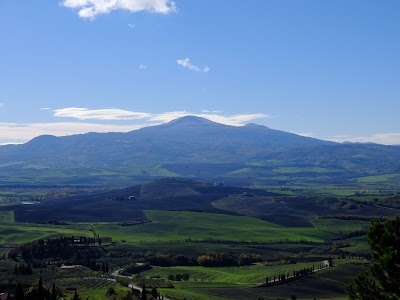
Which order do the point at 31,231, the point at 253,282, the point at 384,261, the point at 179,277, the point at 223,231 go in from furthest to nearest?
the point at 223,231, the point at 31,231, the point at 179,277, the point at 253,282, the point at 384,261

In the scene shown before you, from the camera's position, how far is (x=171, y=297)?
88688 mm

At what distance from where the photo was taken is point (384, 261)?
109 feet

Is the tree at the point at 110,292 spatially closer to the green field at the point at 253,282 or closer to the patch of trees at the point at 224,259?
the green field at the point at 253,282

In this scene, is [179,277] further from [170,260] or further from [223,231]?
[223,231]

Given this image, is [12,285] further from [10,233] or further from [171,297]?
[10,233]

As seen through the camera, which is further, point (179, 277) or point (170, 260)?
point (170, 260)

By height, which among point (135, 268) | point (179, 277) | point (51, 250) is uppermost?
point (51, 250)

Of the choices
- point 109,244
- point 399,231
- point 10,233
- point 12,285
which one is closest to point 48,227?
point 10,233

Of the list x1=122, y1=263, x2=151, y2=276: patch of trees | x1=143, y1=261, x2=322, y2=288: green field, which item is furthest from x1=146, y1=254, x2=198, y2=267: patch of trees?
x1=122, y1=263, x2=151, y2=276: patch of trees

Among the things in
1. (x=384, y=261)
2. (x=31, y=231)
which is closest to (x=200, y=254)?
(x=31, y=231)

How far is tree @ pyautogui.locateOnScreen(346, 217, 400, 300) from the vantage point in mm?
33344

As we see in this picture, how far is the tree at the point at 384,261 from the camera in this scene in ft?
109

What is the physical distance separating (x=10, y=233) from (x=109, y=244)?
121ft

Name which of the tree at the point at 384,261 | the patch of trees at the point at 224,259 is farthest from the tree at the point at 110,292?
the tree at the point at 384,261
